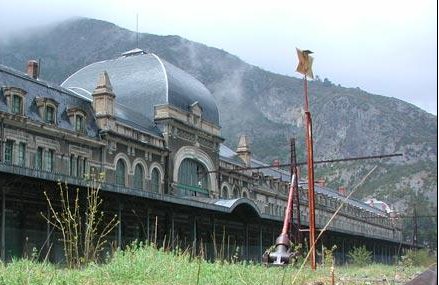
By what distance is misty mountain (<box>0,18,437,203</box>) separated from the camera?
130m

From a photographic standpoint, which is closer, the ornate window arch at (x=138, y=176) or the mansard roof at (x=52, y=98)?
the mansard roof at (x=52, y=98)

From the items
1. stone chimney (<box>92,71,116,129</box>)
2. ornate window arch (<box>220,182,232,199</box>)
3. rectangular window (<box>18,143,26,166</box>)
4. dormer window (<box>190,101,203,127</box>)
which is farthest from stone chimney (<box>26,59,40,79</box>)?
ornate window arch (<box>220,182,232,199</box>)

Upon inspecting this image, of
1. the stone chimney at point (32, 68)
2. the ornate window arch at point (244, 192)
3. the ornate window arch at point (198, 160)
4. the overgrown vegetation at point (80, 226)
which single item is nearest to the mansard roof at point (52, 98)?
the stone chimney at point (32, 68)

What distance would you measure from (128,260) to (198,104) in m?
29.8

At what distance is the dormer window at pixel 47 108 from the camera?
26.4 meters

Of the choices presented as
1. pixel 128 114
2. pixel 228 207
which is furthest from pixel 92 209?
pixel 128 114

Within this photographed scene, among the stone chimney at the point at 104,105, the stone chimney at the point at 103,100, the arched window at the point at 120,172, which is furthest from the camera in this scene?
the arched window at the point at 120,172

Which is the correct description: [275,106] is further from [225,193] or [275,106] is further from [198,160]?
[198,160]

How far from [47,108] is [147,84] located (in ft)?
36.9

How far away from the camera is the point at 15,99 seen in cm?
2508

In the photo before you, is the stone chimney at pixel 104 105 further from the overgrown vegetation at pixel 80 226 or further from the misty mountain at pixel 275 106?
the misty mountain at pixel 275 106

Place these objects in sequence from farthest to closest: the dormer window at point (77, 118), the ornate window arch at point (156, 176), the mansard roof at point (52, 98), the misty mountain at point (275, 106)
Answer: the misty mountain at point (275, 106)
the ornate window arch at point (156, 176)
the dormer window at point (77, 118)
the mansard roof at point (52, 98)

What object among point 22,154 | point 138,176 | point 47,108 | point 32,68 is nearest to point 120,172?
point 138,176

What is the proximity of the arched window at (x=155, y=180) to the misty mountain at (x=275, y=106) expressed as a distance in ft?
294
